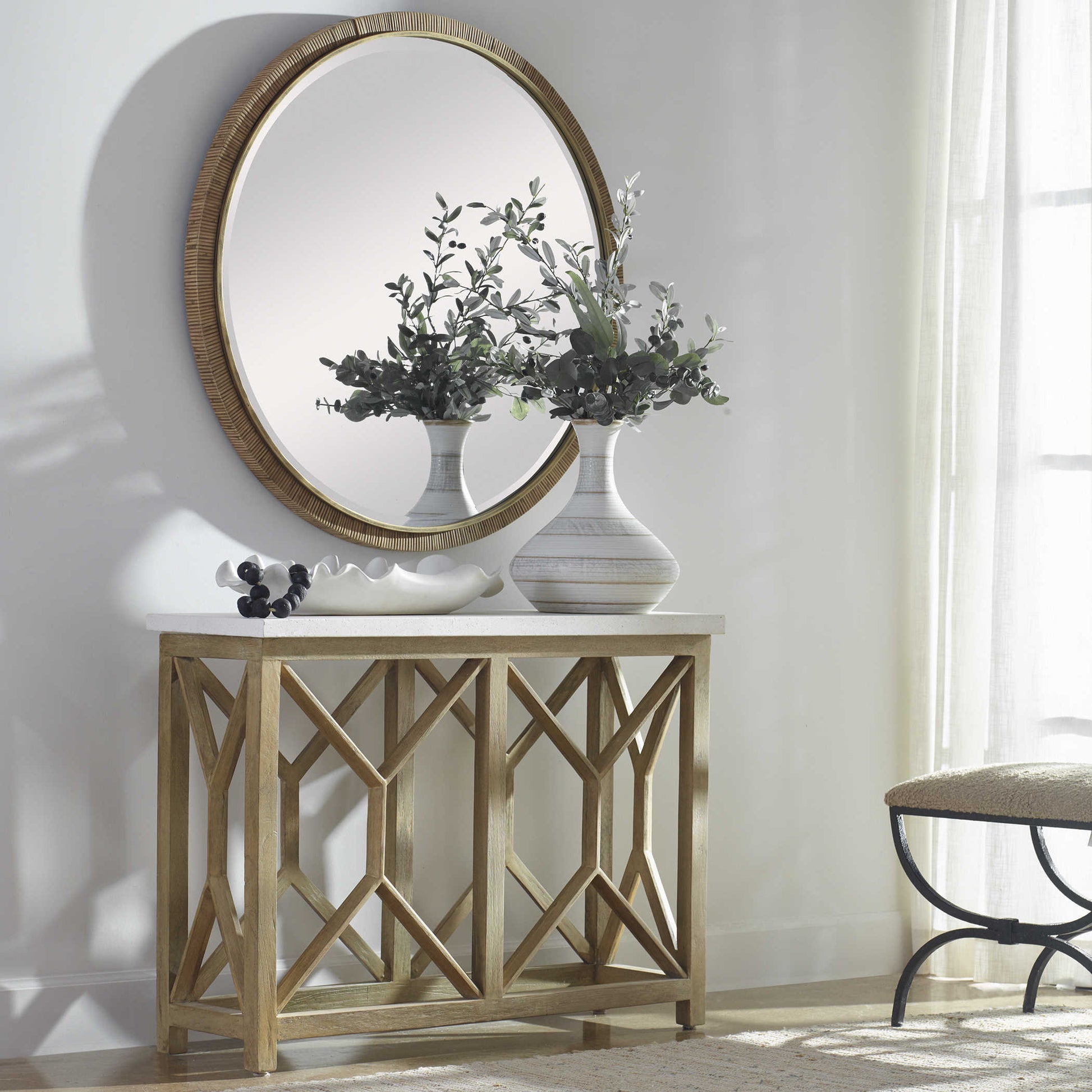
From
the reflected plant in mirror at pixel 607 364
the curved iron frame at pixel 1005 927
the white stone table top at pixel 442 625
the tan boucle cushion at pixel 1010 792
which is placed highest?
the reflected plant in mirror at pixel 607 364

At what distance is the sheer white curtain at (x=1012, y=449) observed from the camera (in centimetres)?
306

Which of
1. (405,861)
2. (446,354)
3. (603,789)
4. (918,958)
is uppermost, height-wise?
(446,354)

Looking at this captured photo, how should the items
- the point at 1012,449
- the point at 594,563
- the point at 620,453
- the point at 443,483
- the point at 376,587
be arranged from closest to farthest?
the point at 376,587 → the point at 594,563 → the point at 443,483 → the point at 620,453 → the point at 1012,449

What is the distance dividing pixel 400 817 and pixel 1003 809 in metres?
1.03

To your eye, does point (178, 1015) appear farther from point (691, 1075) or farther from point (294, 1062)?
point (691, 1075)

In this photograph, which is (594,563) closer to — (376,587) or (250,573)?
(376,587)

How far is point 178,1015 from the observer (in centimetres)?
235

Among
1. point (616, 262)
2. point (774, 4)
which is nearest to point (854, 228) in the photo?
point (774, 4)

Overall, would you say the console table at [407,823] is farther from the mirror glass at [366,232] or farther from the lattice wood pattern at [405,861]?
the mirror glass at [366,232]

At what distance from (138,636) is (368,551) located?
456 mm

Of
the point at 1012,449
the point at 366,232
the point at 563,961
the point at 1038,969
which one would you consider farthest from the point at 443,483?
the point at 1038,969

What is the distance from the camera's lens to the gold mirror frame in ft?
8.28

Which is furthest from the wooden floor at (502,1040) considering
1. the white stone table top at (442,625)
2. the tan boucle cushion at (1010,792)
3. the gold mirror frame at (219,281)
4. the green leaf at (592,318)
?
the green leaf at (592,318)

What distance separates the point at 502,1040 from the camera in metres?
2.53
